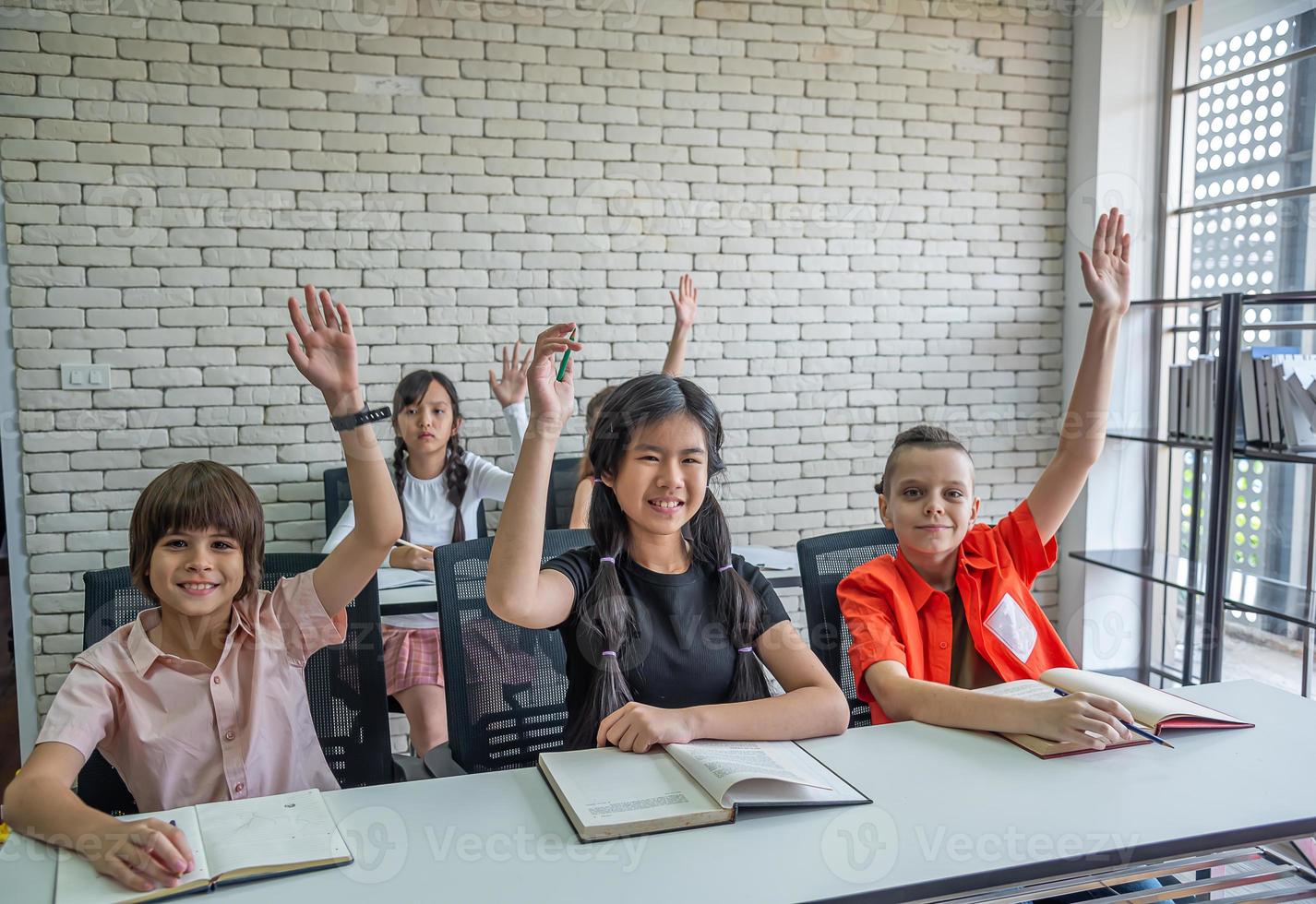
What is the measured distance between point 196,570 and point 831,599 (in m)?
1.27

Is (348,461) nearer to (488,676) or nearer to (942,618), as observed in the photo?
(488,676)

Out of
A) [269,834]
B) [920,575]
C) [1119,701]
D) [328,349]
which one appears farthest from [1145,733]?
[328,349]

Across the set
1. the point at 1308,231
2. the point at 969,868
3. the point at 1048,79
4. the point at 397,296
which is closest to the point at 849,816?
the point at 969,868

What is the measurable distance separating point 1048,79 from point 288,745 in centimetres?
452

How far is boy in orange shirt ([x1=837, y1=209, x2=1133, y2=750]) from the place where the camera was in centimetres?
200

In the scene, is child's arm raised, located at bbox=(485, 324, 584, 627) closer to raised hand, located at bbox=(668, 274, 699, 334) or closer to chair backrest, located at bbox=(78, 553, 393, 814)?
chair backrest, located at bbox=(78, 553, 393, 814)

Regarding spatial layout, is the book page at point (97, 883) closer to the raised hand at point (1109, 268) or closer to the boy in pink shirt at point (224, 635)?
the boy in pink shirt at point (224, 635)

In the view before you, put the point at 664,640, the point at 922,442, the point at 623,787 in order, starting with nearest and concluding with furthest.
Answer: the point at 623,787 < the point at 664,640 < the point at 922,442

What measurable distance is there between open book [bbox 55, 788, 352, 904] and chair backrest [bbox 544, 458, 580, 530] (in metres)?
2.51

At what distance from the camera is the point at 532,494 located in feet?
4.88

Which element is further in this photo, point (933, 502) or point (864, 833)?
point (933, 502)

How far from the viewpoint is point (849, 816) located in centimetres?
137

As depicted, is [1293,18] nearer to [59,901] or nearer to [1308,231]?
[1308,231]

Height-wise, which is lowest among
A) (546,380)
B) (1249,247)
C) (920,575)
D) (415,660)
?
(415,660)
